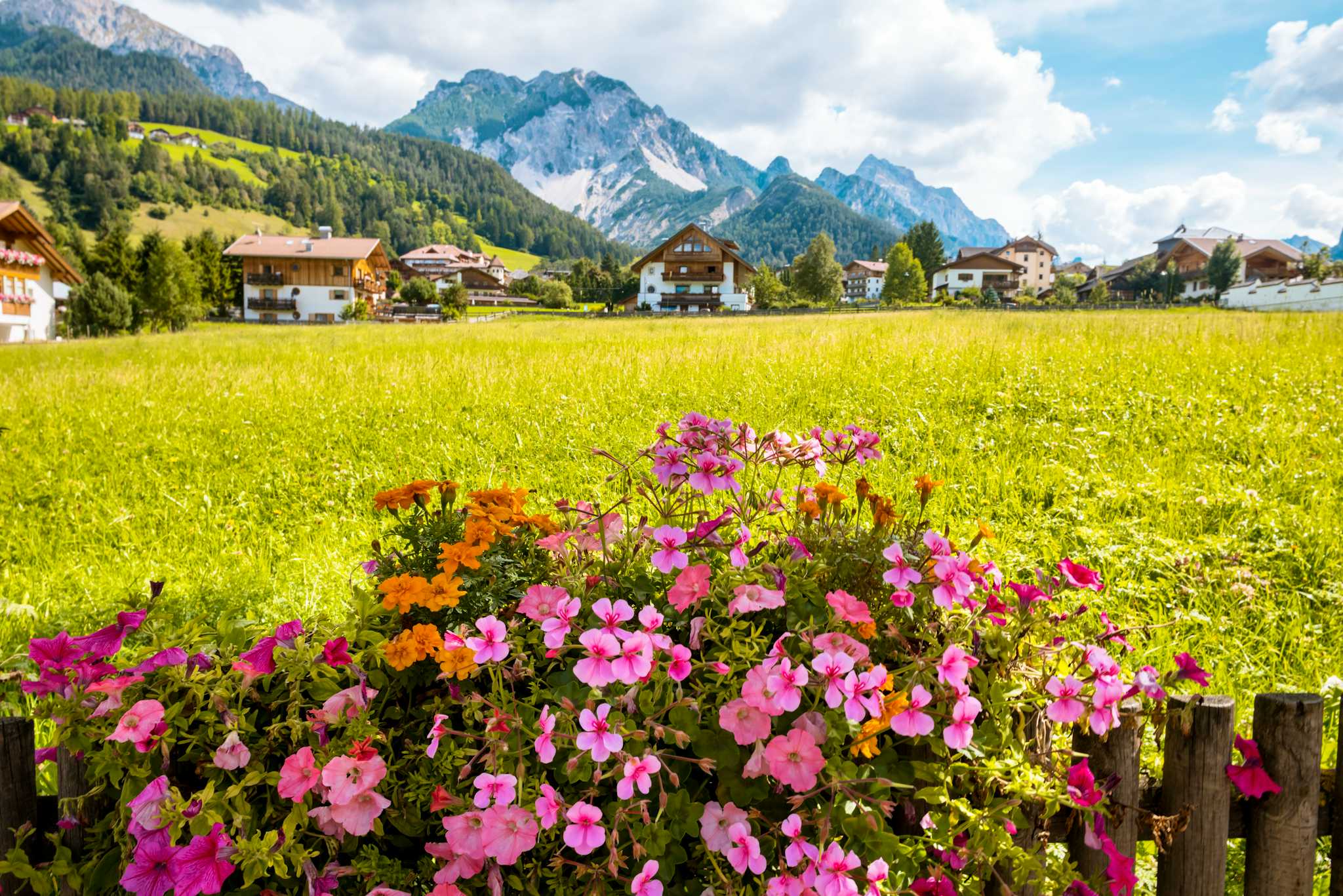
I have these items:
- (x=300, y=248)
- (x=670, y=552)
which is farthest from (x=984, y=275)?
(x=670, y=552)

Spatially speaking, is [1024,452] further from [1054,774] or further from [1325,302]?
[1325,302]

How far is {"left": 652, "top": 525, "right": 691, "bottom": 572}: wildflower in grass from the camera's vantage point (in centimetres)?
164

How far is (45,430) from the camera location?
8125 mm

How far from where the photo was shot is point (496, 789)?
Answer: 135cm

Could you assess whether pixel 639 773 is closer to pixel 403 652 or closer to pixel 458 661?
pixel 458 661

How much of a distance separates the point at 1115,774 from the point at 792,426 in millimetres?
5857

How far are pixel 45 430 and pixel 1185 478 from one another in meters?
11.2

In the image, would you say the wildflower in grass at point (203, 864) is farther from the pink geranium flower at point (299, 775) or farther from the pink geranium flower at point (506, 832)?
the pink geranium flower at point (506, 832)

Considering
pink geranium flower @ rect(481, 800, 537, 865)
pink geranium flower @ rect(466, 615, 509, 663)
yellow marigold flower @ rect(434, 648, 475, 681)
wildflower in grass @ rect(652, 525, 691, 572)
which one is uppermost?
wildflower in grass @ rect(652, 525, 691, 572)

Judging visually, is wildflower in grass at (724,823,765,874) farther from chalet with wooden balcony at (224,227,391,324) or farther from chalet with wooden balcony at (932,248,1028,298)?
chalet with wooden balcony at (932,248,1028,298)

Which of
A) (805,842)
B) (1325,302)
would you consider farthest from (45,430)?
(1325,302)

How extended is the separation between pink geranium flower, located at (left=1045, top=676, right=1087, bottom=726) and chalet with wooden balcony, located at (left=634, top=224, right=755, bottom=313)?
71.8m

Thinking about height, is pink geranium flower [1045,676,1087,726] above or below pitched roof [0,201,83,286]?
below

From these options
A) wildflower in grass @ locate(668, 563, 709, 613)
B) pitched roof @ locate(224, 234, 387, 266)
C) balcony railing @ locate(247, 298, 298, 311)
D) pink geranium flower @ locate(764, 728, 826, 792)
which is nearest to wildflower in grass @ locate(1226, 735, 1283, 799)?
pink geranium flower @ locate(764, 728, 826, 792)
